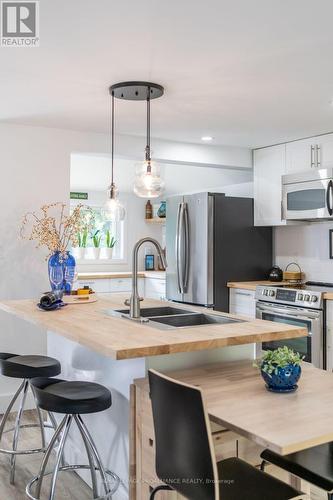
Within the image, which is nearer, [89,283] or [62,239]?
[62,239]

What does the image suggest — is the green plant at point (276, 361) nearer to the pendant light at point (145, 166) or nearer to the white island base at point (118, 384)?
the white island base at point (118, 384)

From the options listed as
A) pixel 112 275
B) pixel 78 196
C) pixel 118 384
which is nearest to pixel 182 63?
pixel 118 384

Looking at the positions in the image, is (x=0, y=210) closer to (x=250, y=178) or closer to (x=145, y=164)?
(x=145, y=164)

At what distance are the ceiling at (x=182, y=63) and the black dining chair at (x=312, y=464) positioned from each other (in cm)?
179

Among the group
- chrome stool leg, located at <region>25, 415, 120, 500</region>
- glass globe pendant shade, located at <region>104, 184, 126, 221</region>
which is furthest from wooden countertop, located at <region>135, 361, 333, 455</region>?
glass globe pendant shade, located at <region>104, 184, 126, 221</region>

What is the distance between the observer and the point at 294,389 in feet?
6.04

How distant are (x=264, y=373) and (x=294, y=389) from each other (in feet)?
0.42

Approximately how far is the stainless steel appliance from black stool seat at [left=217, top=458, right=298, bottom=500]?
225 cm

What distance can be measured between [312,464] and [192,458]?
22.2 inches

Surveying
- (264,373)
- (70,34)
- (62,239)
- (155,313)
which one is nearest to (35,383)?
(155,313)

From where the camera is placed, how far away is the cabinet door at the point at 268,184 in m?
4.91

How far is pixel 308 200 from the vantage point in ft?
14.8

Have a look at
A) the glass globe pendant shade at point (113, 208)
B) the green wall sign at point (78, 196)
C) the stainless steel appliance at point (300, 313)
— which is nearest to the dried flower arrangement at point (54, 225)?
the glass globe pendant shade at point (113, 208)

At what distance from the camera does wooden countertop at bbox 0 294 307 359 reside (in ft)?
6.17
